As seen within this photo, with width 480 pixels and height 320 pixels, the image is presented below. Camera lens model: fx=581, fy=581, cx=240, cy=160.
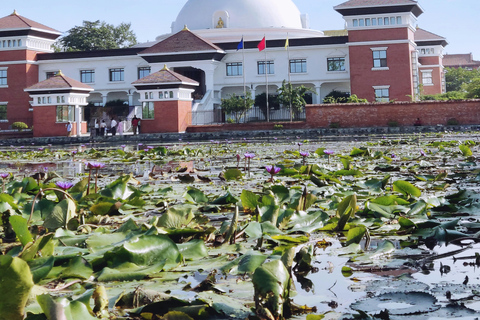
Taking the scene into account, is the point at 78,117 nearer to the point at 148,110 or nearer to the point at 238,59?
the point at 148,110

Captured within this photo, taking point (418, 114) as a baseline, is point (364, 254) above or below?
below

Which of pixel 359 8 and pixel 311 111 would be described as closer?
pixel 311 111

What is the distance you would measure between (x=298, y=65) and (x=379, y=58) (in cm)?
529

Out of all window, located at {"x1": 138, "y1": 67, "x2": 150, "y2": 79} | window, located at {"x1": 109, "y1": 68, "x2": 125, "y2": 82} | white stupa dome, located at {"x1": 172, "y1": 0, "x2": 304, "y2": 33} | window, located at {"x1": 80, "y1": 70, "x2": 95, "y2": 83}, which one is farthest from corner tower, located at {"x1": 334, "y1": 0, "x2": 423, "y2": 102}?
window, located at {"x1": 80, "y1": 70, "x2": 95, "y2": 83}

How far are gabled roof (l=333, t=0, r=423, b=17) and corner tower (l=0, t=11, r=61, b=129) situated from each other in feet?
67.3

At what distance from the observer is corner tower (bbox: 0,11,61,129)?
3900 centimetres

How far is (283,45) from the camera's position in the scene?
3762 centimetres

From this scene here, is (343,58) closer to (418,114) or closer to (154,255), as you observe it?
(418,114)

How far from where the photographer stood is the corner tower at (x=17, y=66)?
128 feet

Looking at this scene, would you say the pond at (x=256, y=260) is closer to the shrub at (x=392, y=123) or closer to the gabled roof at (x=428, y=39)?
the shrub at (x=392, y=123)

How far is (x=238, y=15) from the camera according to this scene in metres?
43.8

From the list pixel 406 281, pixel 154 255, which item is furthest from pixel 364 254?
pixel 154 255

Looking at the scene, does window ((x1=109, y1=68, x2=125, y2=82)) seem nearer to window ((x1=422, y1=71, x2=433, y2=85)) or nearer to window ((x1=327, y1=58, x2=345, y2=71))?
window ((x1=327, y1=58, x2=345, y2=71))

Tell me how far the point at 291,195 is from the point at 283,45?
34820 millimetres
